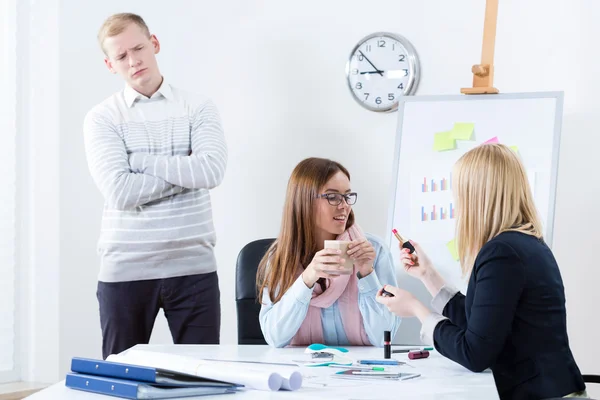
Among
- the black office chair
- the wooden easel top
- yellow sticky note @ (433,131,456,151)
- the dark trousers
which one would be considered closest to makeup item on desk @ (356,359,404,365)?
the black office chair

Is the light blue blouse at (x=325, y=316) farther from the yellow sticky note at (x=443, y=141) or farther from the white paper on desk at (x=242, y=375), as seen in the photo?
the yellow sticky note at (x=443, y=141)

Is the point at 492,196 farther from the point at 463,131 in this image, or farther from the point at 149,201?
the point at 149,201

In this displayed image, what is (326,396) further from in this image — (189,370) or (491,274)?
(491,274)

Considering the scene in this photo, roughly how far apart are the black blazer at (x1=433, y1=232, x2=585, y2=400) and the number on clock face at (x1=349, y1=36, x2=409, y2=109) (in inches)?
74.3

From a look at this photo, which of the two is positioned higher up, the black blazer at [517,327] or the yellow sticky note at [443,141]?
the yellow sticky note at [443,141]

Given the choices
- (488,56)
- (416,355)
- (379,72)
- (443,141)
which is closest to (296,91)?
(379,72)

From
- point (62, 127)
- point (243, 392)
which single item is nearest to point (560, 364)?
point (243, 392)

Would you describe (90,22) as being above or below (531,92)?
above

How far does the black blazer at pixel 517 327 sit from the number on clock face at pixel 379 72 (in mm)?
1887

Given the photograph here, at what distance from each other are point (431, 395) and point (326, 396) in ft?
0.72

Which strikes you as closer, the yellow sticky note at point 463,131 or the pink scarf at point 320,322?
the pink scarf at point 320,322

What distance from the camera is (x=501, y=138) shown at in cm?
313

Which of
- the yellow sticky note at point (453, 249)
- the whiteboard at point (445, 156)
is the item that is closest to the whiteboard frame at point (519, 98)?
the whiteboard at point (445, 156)

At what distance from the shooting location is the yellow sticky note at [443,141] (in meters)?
3.20
